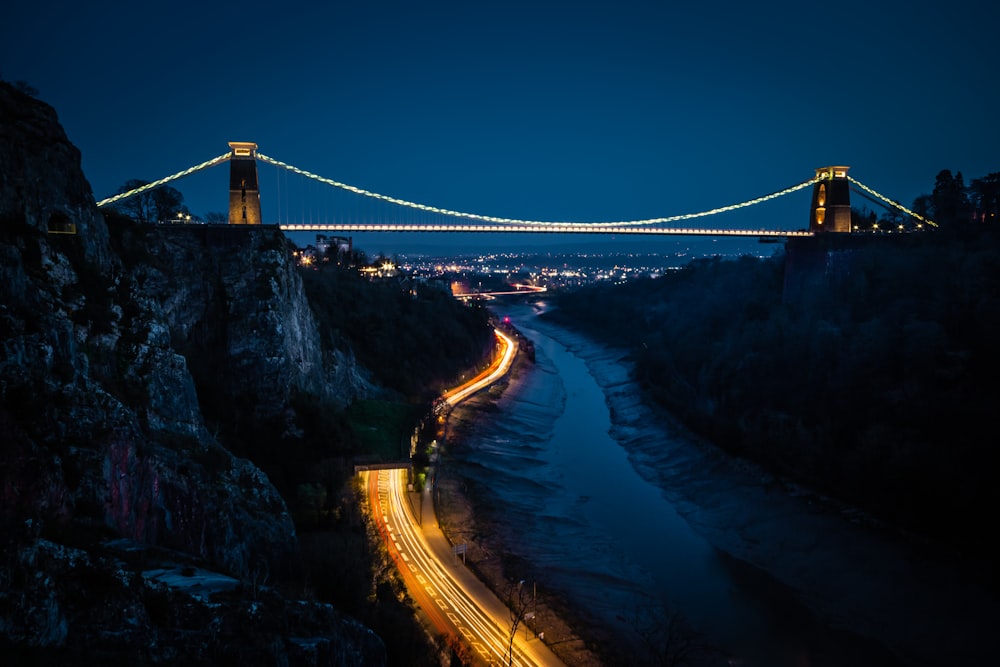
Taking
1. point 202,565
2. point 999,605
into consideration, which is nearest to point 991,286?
point 999,605

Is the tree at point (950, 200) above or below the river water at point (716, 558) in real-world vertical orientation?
above

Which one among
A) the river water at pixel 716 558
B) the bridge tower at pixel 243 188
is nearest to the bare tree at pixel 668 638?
the river water at pixel 716 558

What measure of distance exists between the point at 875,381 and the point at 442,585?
2135 cm

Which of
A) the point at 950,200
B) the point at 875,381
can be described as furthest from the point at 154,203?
the point at 950,200

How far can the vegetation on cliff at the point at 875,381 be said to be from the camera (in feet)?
76.3

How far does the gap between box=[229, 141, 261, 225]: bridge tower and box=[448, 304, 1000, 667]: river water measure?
15.1m

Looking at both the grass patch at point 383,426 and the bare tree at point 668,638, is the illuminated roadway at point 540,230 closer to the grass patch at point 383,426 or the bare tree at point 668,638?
the grass patch at point 383,426

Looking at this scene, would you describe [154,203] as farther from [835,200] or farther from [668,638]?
[835,200]

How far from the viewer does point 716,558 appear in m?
22.5

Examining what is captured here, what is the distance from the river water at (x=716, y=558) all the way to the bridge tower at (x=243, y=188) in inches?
593

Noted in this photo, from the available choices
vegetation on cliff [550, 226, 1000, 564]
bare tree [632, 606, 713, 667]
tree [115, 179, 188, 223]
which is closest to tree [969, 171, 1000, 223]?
vegetation on cliff [550, 226, 1000, 564]

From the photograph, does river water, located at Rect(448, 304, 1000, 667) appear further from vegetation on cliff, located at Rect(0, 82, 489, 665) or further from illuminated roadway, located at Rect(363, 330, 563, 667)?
vegetation on cliff, located at Rect(0, 82, 489, 665)

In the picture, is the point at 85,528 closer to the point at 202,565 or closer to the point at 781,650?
the point at 202,565

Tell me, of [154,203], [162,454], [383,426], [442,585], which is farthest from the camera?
[154,203]
